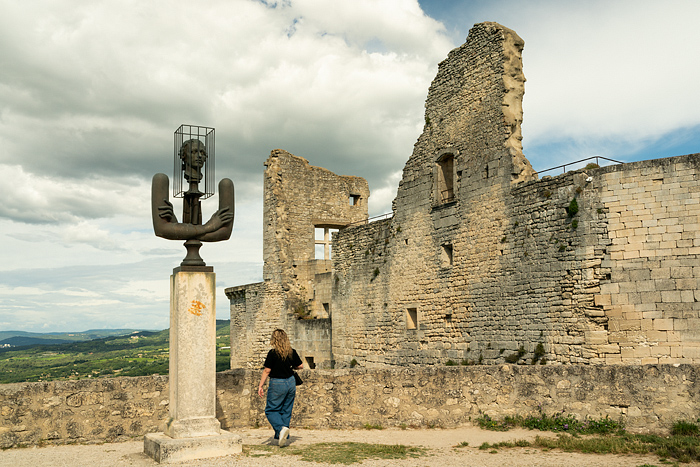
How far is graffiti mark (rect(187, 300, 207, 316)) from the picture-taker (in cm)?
754

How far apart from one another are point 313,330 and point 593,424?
596 inches

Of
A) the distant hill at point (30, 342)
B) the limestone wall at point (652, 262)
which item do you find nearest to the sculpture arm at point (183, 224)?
the limestone wall at point (652, 262)

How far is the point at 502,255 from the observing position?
48.3 ft

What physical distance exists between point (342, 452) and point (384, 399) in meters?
1.98

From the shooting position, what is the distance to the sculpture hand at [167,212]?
7664mm

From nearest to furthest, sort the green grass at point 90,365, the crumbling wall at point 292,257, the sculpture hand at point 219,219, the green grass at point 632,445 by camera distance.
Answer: the green grass at point 632,445 < the sculpture hand at point 219,219 < the crumbling wall at point 292,257 < the green grass at point 90,365

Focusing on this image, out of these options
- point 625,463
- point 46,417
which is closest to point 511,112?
point 625,463

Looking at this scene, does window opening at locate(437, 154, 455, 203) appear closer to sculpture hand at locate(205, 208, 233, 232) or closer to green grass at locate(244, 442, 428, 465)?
sculpture hand at locate(205, 208, 233, 232)

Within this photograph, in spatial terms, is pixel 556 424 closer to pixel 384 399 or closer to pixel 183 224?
pixel 384 399

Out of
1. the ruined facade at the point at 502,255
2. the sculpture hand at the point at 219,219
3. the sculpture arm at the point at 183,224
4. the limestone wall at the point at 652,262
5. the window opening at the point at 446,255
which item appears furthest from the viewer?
the window opening at the point at 446,255

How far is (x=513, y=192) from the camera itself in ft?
47.8

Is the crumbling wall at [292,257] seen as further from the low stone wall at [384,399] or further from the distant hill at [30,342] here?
the distant hill at [30,342]

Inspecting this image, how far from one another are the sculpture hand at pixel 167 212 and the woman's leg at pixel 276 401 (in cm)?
245

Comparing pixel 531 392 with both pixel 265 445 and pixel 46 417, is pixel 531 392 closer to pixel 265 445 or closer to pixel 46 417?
pixel 265 445
